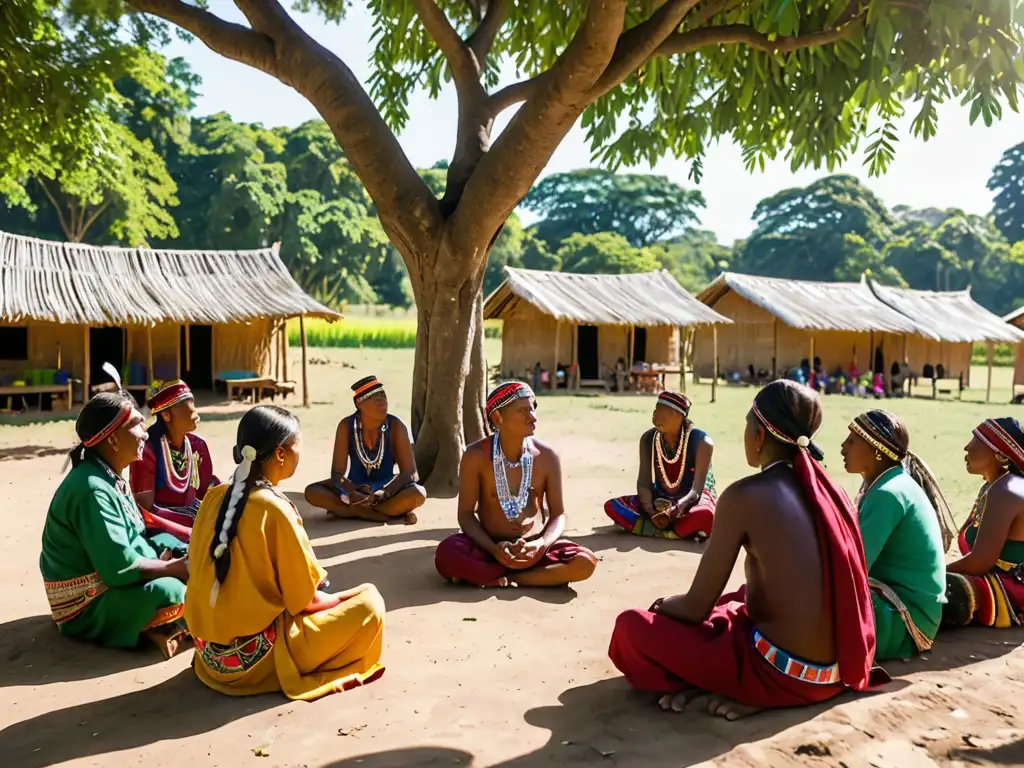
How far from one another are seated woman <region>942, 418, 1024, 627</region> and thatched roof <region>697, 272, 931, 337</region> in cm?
2366

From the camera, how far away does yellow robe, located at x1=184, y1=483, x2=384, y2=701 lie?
343cm

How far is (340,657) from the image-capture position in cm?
369

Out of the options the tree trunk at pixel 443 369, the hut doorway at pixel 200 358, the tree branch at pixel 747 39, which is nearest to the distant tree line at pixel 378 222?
the hut doorway at pixel 200 358

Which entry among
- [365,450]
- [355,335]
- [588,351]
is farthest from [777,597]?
[355,335]

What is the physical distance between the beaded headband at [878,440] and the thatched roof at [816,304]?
24.3 meters

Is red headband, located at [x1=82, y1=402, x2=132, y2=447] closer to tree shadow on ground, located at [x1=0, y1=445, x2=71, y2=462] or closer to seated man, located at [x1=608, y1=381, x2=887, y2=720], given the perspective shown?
seated man, located at [x1=608, y1=381, x2=887, y2=720]

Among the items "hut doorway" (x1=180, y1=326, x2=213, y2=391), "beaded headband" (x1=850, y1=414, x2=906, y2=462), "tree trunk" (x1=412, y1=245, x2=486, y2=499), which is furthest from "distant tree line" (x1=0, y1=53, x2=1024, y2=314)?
"beaded headband" (x1=850, y1=414, x2=906, y2=462)

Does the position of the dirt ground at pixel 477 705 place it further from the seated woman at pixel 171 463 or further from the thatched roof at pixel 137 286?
the thatched roof at pixel 137 286

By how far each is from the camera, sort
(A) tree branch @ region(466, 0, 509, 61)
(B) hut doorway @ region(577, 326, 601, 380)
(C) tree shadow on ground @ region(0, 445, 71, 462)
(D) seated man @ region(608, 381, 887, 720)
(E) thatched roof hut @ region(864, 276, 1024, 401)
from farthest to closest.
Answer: (E) thatched roof hut @ region(864, 276, 1024, 401) < (B) hut doorway @ region(577, 326, 601, 380) < (C) tree shadow on ground @ region(0, 445, 71, 462) < (A) tree branch @ region(466, 0, 509, 61) < (D) seated man @ region(608, 381, 887, 720)

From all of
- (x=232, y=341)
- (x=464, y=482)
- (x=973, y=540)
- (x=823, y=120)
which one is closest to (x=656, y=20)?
(x=823, y=120)

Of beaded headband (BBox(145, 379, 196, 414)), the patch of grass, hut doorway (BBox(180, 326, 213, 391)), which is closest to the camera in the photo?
beaded headband (BBox(145, 379, 196, 414))

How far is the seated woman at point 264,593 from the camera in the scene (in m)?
3.42

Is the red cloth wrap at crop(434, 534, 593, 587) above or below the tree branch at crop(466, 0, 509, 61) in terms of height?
below

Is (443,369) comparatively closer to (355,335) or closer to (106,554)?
(106,554)
